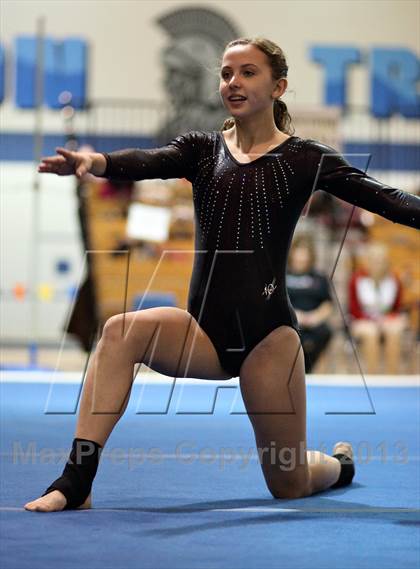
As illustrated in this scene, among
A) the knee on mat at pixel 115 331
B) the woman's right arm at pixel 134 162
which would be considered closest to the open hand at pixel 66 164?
the woman's right arm at pixel 134 162

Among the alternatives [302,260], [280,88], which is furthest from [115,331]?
[302,260]

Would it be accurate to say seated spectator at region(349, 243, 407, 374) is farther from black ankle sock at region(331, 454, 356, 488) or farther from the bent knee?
the bent knee

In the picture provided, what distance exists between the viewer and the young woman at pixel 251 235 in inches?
98.0

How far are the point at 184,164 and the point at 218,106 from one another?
8.51 metres

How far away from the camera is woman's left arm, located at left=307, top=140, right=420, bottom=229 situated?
2.42 m

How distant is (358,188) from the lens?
2.49m

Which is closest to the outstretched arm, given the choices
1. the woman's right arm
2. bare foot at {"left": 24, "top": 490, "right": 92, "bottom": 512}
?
the woman's right arm

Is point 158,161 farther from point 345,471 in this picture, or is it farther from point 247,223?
point 345,471

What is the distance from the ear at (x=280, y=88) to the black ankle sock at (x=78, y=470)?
0.96m

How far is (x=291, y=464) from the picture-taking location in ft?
8.55

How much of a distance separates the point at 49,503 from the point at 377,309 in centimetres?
543

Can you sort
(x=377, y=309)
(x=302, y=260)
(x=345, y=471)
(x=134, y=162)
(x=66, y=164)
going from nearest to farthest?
(x=66, y=164)
(x=134, y=162)
(x=345, y=471)
(x=302, y=260)
(x=377, y=309)

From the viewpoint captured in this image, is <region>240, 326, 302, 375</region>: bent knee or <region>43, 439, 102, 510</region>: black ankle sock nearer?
<region>43, 439, 102, 510</region>: black ankle sock

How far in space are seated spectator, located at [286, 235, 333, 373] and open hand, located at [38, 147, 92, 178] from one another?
4503 millimetres
